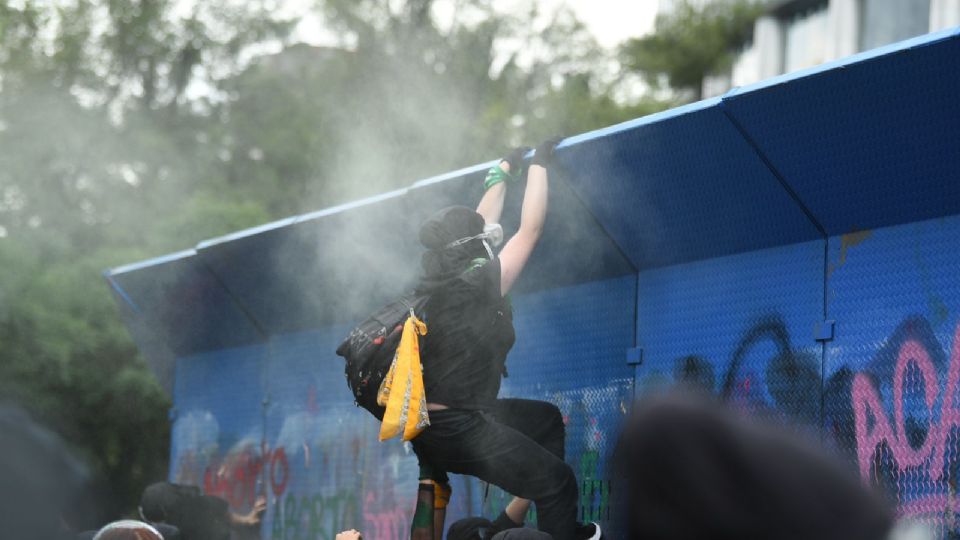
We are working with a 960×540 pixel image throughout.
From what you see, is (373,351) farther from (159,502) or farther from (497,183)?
Answer: (159,502)

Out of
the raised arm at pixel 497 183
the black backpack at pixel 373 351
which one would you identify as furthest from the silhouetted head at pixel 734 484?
the raised arm at pixel 497 183

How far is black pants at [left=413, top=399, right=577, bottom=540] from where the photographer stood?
5504 mm

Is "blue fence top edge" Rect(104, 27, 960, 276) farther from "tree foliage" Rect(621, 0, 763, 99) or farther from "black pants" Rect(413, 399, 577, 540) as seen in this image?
"tree foliage" Rect(621, 0, 763, 99)

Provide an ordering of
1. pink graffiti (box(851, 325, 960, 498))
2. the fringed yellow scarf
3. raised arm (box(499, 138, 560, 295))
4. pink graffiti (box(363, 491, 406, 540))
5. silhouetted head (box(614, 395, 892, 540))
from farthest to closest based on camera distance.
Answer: pink graffiti (box(363, 491, 406, 540)) < raised arm (box(499, 138, 560, 295)) < the fringed yellow scarf < pink graffiti (box(851, 325, 960, 498)) < silhouetted head (box(614, 395, 892, 540))

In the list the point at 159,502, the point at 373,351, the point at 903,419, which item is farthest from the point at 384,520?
the point at 903,419

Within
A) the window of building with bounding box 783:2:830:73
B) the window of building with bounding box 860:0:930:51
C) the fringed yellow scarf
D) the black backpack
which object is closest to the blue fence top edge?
the black backpack

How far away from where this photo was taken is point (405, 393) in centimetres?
543

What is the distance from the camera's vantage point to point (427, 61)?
33281 mm

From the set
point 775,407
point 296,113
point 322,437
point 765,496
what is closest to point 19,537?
point 765,496

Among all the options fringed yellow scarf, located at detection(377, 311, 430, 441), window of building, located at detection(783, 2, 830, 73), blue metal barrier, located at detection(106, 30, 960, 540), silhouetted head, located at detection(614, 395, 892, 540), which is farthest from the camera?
window of building, located at detection(783, 2, 830, 73)

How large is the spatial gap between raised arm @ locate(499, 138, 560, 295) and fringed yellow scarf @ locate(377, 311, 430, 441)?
408mm

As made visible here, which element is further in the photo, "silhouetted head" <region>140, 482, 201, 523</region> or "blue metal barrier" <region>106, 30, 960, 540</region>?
"silhouetted head" <region>140, 482, 201, 523</region>

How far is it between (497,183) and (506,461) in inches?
51.0

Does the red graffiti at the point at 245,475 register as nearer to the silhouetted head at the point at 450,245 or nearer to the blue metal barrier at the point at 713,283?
the blue metal barrier at the point at 713,283
